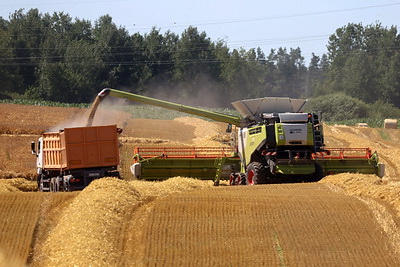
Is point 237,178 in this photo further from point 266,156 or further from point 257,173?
point 266,156

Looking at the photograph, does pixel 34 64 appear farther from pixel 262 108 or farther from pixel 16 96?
pixel 262 108

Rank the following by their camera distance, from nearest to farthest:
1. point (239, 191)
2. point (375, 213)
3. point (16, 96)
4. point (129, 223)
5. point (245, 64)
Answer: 1. point (129, 223)
2. point (375, 213)
3. point (239, 191)
4. point (16, 96)
5. point (245, 64)

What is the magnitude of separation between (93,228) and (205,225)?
260cm

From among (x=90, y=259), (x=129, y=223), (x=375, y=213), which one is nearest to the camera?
(x=90, y=259)

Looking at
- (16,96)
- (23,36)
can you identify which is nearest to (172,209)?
(16,96)

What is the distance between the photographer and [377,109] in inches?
4053

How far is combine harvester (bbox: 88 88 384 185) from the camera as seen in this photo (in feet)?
78.8

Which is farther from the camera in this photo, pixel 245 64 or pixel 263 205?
pixel 245 64

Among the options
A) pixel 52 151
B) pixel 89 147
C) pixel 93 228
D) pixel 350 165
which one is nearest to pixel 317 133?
pixel 350 165

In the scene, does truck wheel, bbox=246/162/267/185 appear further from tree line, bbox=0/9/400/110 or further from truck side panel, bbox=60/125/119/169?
tree line, bbox=0/9/400/110

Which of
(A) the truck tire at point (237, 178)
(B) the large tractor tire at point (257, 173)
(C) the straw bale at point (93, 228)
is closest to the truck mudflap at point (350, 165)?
(A) the truck tire at point (237, 178)

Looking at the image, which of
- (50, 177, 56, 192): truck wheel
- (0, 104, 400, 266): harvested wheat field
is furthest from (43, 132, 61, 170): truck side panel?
(0, 104, 400, 266): harvested wheat field

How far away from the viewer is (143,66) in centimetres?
10012

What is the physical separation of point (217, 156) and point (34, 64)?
7689 cm
